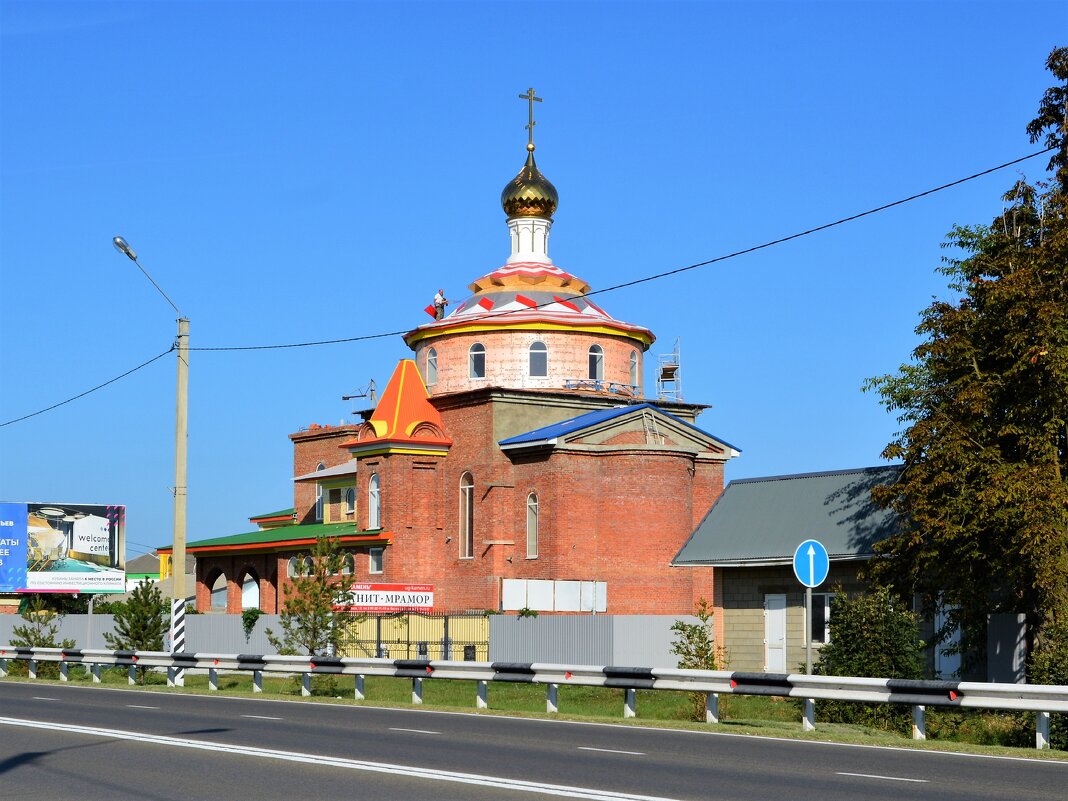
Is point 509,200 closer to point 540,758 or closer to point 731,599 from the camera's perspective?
point 731,599

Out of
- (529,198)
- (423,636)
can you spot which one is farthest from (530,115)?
(423,636)

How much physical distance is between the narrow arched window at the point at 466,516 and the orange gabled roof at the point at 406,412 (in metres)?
1.57

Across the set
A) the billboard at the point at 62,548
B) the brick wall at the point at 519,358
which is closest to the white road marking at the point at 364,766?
the brick wall at the point at 519,358

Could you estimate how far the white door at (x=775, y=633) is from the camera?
34.0 metres

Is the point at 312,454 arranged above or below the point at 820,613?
above

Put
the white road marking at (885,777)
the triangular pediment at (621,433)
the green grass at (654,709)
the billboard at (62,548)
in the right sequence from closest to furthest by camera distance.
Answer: the white road marking at (885,777) < the green grass at (654,709) < the triangular pediment at (621,433) < the billboard at (62,548)

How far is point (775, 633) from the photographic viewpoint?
3428 centimetres

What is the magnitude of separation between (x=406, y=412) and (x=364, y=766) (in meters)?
38.4

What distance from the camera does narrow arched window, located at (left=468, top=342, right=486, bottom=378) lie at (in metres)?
54.1

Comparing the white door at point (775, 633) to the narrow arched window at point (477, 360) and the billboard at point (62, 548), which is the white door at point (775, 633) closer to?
the narrow arched window at point (477, 360)

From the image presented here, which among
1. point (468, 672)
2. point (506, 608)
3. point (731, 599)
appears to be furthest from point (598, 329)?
point (468, 672)

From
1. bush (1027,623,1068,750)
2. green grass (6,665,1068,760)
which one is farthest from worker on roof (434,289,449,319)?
bush (1027,623,1068,750)

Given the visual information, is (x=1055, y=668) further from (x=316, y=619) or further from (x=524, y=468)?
(x=524, y=468)

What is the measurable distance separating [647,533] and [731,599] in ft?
40.9
